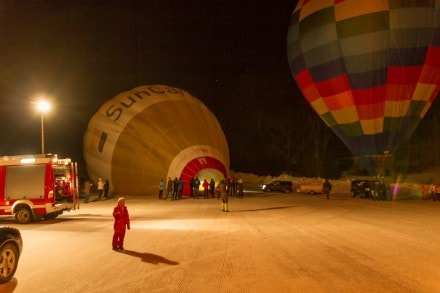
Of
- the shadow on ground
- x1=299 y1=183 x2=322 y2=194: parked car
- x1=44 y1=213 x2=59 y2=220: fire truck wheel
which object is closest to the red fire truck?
x1=44 y1=213 x2=59 y2=220: fire truck wheel

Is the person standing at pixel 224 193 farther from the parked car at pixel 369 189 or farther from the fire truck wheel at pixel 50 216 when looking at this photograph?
the parked car at pixel 369 189

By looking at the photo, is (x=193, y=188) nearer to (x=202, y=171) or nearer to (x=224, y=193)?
(x=202, y=171)

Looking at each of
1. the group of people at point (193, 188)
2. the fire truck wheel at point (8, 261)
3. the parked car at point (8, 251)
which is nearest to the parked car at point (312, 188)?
the group of people at point (193, 188)

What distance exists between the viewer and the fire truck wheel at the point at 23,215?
15945 mm

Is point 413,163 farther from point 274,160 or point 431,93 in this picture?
point 431,93

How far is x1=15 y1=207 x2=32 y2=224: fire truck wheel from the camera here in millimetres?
15945

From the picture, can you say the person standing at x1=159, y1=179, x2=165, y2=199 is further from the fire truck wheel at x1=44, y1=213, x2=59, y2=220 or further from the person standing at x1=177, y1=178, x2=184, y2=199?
the fire truck wheel at x1=44, y1=213, x2=59, y2=220

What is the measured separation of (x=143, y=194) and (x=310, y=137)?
31.5m

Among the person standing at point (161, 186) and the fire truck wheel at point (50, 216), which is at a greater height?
the person standing at point (161, 186)

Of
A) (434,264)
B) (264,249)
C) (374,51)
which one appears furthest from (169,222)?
(374,51)

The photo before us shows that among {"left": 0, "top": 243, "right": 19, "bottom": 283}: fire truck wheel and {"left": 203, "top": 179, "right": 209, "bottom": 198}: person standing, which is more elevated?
{"left": 203, "top": 179, "right": 209, "bottom": 198}: person standing

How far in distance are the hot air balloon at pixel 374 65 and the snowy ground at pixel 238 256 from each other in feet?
35.3

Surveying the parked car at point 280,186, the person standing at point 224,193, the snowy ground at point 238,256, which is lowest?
the snowy ground at point 238,256

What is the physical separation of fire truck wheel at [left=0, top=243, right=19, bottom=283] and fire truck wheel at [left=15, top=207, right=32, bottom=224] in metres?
8.80
